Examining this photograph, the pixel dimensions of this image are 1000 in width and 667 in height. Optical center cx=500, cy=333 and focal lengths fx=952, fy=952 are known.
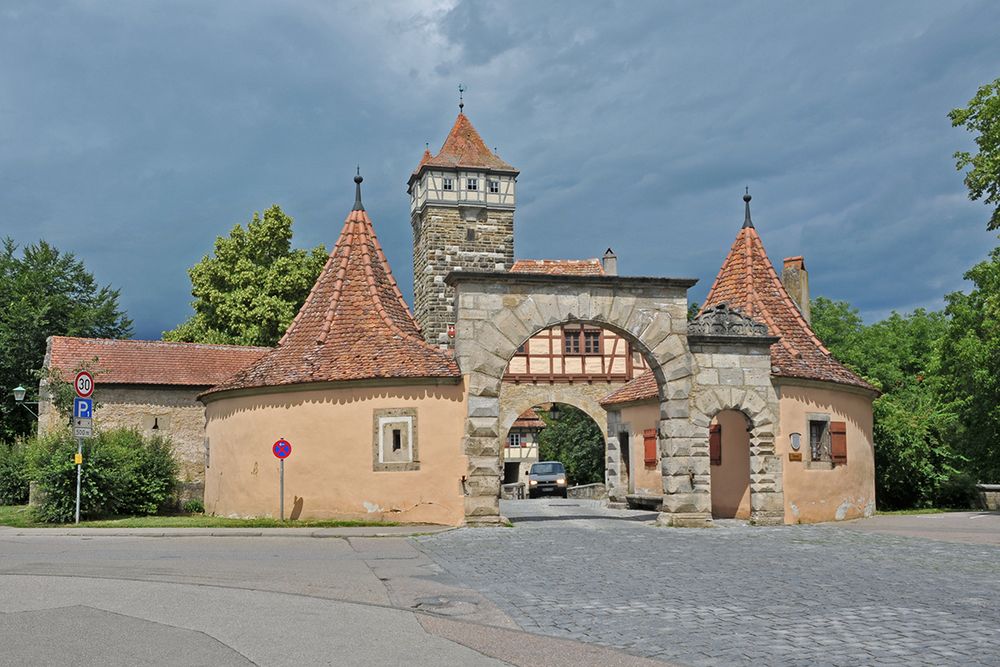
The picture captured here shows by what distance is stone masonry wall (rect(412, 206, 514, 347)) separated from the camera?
48469mm

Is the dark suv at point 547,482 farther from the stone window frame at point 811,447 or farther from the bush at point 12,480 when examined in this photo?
the stone window frame at point 811,447

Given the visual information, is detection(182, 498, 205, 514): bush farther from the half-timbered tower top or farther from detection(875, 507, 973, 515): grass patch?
the half-timbered tower top

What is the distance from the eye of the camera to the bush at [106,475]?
797 inches

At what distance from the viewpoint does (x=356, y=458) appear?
1864 centimetres

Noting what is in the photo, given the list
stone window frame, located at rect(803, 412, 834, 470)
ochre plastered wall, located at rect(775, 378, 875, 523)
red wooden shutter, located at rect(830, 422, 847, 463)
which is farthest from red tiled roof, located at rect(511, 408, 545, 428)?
stone window frame, located at rect(803, 412, 834, 470)

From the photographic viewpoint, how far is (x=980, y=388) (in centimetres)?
2528

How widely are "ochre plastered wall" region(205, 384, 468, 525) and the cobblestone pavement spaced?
2.10m

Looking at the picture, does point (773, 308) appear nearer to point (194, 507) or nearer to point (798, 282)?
point (798, 282)

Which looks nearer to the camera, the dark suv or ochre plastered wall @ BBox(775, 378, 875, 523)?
ochre plastered wall @ BBox(775, 378, 875, 523)

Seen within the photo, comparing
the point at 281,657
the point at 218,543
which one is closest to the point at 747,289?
the point at 218,543

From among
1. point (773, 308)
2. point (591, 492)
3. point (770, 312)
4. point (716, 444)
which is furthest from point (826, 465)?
point (591, 492)

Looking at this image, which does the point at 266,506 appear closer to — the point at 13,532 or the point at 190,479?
the point at 13,532

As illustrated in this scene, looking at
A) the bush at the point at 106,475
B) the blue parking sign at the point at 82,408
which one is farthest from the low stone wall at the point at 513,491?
the blue parking sign at the point at 82,408

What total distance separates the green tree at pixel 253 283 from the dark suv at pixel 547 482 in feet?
41.7
